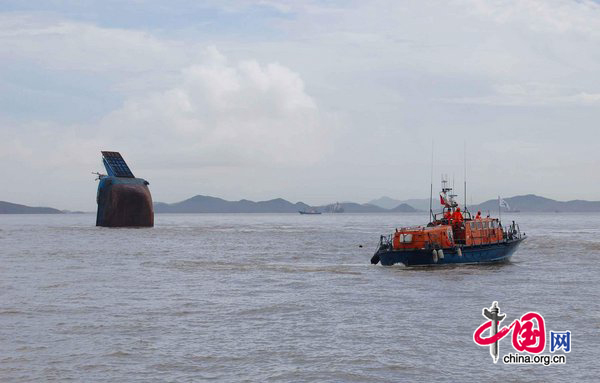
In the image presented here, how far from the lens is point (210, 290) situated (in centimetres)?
3662

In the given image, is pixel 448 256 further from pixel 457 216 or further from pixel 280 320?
pixel 280 320

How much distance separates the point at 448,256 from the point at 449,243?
0.98m

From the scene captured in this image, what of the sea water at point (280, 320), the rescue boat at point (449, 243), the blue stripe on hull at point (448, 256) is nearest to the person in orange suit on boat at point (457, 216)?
the rescue boat at point (449, 243)

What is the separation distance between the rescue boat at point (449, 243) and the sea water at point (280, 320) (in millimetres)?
827

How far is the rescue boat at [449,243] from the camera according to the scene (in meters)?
45.8

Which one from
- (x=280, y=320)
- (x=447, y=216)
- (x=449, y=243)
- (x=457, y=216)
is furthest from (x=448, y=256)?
(x=280, y=320)

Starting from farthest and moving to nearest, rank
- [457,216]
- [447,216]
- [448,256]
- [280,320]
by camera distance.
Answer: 1. [447,216]
2. [457,216]
3. [448,256]
4. [280,320]

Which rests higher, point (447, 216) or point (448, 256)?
point (447, 216)

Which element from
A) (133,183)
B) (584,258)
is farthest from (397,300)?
(133,183)

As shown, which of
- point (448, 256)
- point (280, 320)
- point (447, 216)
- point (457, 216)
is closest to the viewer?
point (280, 320)

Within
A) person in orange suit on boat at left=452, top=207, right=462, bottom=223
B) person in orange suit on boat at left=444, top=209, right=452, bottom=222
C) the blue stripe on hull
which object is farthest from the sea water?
person in orange suit on boat at left=444, top=209, right=452, bottom=222

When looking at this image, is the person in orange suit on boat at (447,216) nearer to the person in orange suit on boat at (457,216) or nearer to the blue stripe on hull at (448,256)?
the person in orange suit on boat at (457,216)

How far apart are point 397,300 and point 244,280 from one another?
11511 mm

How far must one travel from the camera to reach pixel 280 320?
90.2 feet
